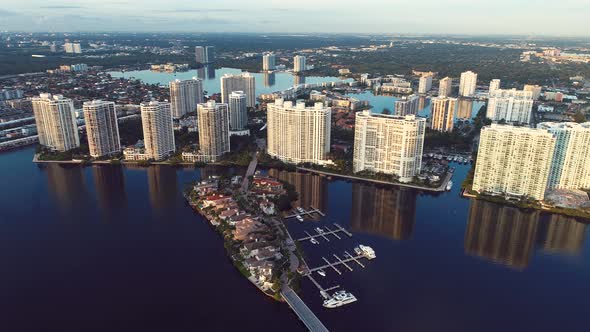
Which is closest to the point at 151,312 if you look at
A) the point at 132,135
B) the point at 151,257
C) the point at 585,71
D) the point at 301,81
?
the point at 151,257

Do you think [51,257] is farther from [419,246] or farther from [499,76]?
[499,76]

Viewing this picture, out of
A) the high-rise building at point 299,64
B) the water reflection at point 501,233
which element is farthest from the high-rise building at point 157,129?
the high-rise building at point 299,64

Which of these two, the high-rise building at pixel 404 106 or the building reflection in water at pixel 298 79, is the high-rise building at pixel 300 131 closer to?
the high-rise building at pixel 404 106

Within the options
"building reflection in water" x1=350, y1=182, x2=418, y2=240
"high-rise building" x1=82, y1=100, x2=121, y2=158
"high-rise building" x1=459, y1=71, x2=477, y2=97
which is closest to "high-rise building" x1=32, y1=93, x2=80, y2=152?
"high-rise building" x1=82, y1=100, x2=121, y2=158

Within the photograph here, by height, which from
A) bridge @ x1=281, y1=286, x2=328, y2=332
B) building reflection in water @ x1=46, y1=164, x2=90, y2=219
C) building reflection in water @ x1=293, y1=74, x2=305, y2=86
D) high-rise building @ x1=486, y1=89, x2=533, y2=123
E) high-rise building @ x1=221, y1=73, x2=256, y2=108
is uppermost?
Result: high-rise building @ x1=221, y1=73, x2=256, y2=108

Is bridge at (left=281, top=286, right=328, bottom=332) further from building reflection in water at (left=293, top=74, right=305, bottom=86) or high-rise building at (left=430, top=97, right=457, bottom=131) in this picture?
building reflection in water at (left=293, top=74, right=305, bottom=86)
